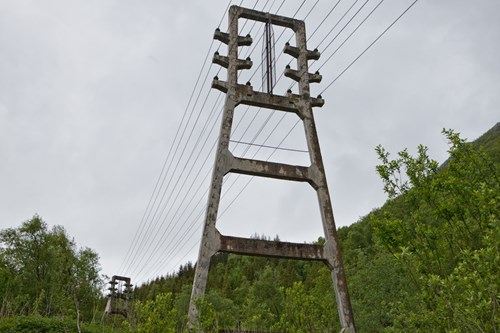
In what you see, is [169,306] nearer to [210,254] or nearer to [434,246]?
[210,254]

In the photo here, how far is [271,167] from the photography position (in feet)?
28.0

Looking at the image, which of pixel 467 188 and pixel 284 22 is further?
pixel 284 22

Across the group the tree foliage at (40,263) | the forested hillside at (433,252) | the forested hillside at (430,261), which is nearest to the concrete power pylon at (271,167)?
the forested hillside at (430,261)

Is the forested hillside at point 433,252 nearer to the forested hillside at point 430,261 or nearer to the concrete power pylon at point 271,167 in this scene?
the forested hillside at point 430,261

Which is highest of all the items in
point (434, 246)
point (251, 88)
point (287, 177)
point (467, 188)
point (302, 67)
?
point (302, 67)

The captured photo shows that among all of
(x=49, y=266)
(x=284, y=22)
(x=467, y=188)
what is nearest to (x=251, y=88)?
(x=284, y=22)

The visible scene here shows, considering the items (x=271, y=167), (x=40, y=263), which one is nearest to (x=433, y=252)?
(x=271, y=167)

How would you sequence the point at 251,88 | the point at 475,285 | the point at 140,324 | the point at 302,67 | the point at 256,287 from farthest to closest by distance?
the point at 256,287, the point at 302,67, the point at 251,88, the point at 140,324, the point at 475,285

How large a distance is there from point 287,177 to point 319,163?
813 millimetres

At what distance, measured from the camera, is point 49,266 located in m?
33.8

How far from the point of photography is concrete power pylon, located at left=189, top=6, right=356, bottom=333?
745cm

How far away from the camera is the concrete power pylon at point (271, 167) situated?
7.45 m

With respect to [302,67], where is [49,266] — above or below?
above

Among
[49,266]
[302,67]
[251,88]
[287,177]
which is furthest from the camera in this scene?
[49,266]
